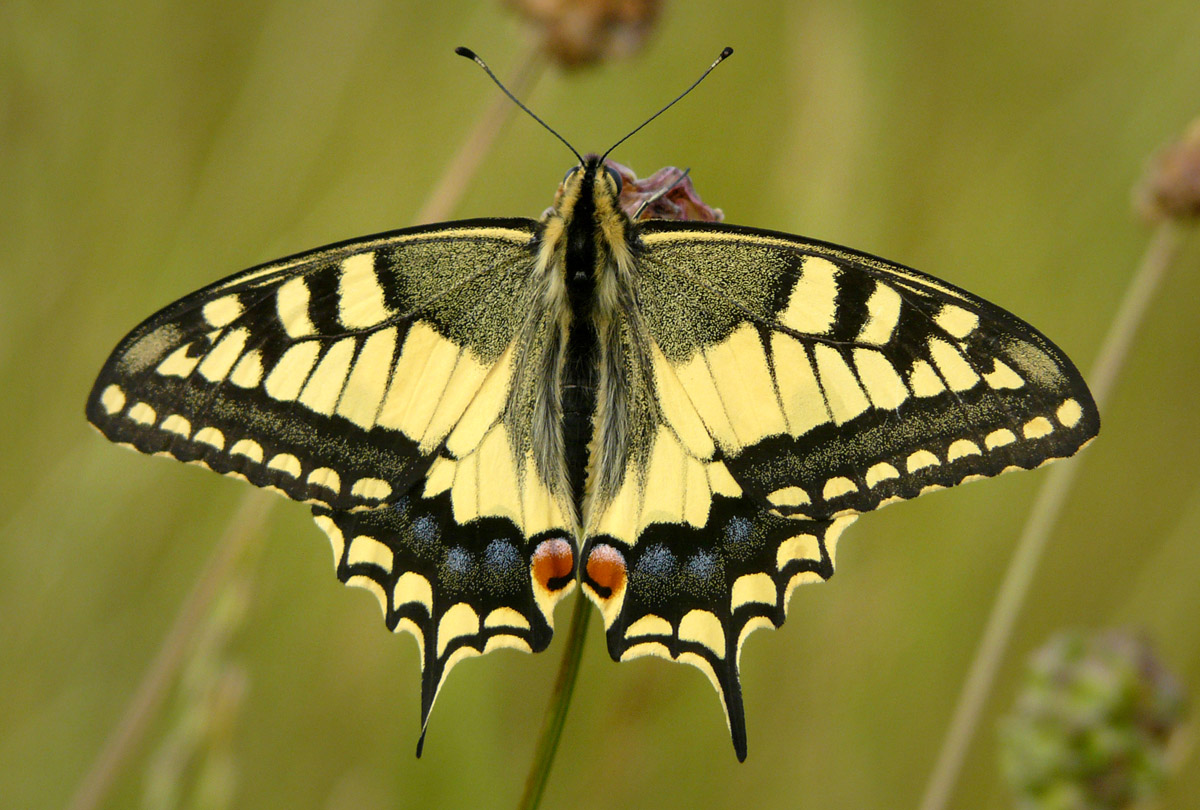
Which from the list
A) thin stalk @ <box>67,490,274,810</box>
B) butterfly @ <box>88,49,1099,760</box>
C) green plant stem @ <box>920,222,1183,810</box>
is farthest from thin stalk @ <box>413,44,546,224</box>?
green plant stem @ <box>920,222,1183,810</box>

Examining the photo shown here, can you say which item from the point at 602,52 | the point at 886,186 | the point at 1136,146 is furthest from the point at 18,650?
the point at 1136,146

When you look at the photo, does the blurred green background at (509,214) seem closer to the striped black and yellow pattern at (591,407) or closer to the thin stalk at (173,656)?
the thin stalk at (173,656)

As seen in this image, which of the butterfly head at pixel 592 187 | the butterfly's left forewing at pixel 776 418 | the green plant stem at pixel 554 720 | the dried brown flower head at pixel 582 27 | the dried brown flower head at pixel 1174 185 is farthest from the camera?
the dried brown flower head at pixel 582 27

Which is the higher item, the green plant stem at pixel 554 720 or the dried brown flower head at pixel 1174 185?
the dried brown flower head at pixel 1174 185

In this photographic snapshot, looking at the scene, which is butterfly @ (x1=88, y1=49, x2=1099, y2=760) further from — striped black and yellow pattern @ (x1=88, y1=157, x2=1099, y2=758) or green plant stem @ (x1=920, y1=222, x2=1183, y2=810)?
green plant stem @ (x1=920, y1=222, x2=1183, y2=810)

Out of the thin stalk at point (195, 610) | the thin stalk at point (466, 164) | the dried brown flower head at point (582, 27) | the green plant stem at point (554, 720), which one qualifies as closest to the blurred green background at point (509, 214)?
the dried brown flower head at point (582, 27)
